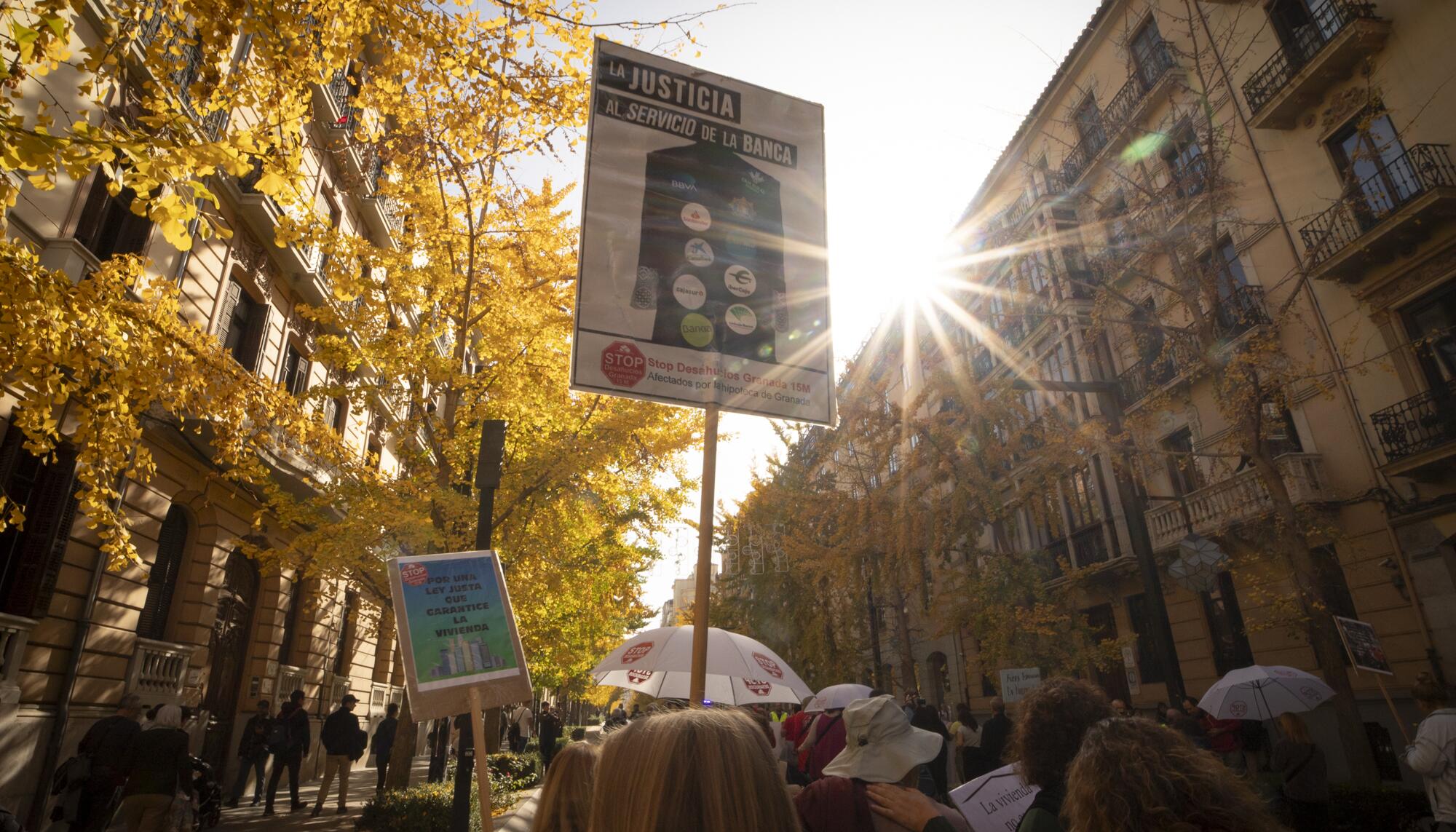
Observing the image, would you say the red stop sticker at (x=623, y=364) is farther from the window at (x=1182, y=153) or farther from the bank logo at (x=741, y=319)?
the window at (x=1182, y=153)

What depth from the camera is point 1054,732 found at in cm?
342

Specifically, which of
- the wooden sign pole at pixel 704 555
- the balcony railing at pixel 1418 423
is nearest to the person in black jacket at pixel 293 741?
the wooden sign pole at pixel 704 555

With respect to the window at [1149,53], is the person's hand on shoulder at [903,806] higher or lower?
lower

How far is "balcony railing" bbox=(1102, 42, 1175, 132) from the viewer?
64.1 feet

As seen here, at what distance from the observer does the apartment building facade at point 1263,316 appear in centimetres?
1340

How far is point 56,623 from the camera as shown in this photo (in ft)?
34.1

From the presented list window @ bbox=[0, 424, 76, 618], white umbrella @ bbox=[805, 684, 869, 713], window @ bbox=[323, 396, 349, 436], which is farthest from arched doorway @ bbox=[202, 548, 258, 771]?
white umbrella @ bbox=[805, 684, 869, 713]

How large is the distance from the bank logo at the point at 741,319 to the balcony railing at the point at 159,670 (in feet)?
40.7

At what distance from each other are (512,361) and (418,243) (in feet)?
8.03

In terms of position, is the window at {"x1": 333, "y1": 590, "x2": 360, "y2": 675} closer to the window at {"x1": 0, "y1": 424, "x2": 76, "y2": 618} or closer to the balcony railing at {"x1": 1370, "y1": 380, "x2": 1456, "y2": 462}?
the window at {"x1": 0, "y1": 424, "x2": 76, "y2": 618}

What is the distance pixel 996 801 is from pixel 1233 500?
633 inches

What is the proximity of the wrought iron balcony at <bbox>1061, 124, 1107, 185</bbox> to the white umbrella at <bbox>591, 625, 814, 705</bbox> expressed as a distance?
1907cm

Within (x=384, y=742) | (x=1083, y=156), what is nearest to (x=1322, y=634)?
(x=1083, y=156)

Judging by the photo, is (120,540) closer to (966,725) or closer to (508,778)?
(508,778)
